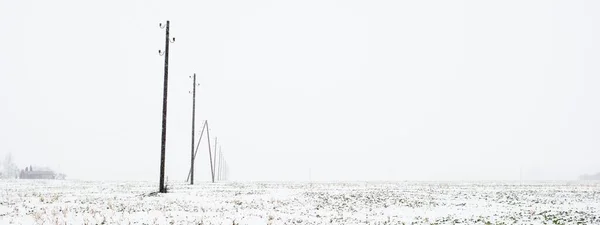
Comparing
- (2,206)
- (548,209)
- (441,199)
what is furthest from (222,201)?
(548,209)

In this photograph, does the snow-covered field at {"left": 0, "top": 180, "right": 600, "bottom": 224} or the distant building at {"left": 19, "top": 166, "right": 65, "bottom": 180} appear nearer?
the snow-covered field at {"left": 0, "top": 180, "right": 600, "bottom": 224}

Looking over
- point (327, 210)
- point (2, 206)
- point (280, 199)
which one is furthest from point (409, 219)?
point (2, 206)

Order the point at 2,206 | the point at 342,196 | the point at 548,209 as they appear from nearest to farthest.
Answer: the point at 2,206, the point at 548,209, the point at 342,196

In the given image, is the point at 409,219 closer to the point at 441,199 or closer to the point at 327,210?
the point at 327,210

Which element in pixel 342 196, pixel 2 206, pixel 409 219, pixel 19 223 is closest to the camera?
pixel 19 223

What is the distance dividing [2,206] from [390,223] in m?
15.4

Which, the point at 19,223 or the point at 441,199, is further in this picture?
the point at 441,199

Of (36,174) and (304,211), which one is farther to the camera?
(36,174)

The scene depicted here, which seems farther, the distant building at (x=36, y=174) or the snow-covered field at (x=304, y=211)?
the distant building at (x=36, y=174)

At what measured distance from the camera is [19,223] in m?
15.7

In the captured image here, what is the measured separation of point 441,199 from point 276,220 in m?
12.5

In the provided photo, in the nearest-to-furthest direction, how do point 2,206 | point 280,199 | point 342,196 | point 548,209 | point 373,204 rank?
1. point 2,206
2. point 548,209
3. point 373,204
4. point 280,199
5. point 342,196

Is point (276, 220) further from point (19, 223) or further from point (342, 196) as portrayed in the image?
point (342, 196)

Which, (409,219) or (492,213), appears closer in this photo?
(409,219)
